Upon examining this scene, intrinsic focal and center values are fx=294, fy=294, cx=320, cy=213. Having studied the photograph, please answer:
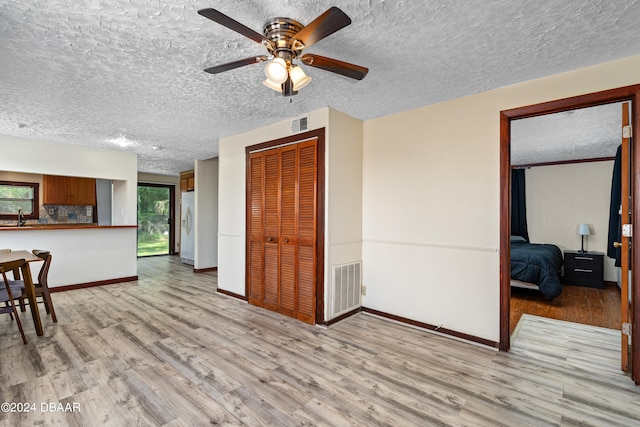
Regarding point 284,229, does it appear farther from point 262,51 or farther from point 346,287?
point 262,51

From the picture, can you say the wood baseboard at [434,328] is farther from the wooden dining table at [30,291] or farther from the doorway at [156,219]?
the doorway at [156,219]

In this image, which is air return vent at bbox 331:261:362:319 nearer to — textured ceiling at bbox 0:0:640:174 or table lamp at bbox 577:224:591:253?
textured ceiling at bbox 0:0:640:174

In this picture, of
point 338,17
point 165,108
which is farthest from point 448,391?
point 165,108

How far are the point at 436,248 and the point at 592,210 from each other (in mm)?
4706

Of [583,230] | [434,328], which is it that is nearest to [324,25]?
[434,328]

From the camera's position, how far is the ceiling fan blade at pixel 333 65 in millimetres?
1772

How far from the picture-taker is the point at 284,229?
3.64 meters

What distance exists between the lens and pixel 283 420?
5.87ft

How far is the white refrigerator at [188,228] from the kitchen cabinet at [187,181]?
0.16m

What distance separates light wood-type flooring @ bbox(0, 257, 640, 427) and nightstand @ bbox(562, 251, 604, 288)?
2580mm

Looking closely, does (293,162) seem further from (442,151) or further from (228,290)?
(228,290)

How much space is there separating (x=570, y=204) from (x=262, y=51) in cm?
660

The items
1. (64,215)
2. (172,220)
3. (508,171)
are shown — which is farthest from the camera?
(172,220)

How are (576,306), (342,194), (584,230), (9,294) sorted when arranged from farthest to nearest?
(584,230), (576,306), (342,194), (9,294)
